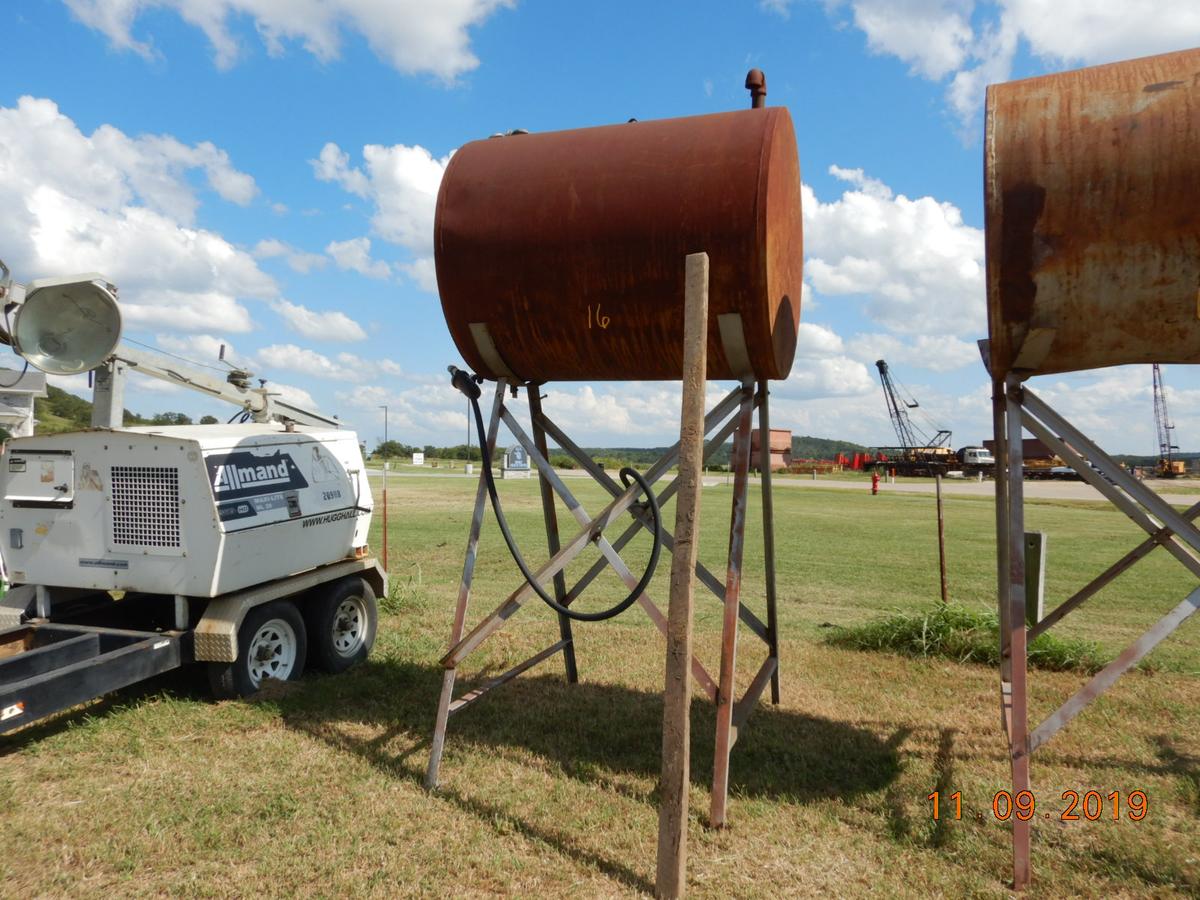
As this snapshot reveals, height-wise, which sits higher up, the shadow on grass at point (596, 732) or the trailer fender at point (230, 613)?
the trailer fender at point (230, 613)

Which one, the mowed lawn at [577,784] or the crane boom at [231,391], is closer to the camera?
the mowed lawn at [577,784]

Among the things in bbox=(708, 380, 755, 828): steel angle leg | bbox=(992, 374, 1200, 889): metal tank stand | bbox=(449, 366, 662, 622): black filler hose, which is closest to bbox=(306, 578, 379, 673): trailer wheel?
bbox=(449, 366, 662, 622): black filler hose

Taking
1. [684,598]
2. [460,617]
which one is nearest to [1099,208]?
[684,598]

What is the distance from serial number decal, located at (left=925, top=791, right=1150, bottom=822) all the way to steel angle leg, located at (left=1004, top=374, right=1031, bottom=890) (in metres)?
0.50

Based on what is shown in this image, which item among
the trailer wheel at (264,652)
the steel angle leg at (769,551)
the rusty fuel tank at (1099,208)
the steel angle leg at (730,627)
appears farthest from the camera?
the trailer wheel at (264,652)

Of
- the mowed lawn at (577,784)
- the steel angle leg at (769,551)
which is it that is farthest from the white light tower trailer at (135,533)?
the steel angle leg at (769,551)

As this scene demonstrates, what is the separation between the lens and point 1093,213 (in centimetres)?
371

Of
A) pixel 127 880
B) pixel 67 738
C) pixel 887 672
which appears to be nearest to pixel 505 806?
pixel 127 880

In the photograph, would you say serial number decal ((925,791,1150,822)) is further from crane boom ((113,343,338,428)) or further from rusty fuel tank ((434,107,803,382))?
crane boom ((113,343,338,428))

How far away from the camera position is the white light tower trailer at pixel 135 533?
18.5 feet

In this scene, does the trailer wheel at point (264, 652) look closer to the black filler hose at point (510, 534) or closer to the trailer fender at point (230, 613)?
the trailer fender at point (230, 613)

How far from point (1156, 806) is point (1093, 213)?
3389 millimetres

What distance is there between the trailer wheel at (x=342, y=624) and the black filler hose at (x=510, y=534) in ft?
7.85

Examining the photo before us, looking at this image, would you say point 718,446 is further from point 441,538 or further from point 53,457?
point 441,538
